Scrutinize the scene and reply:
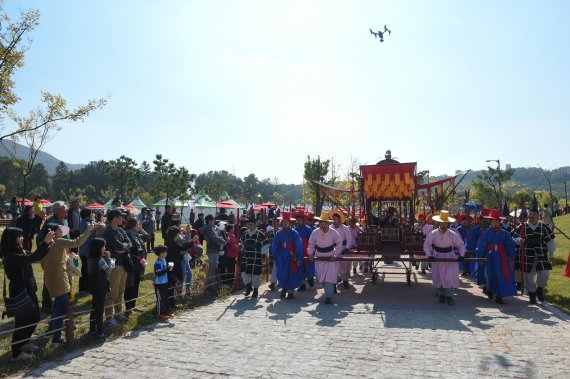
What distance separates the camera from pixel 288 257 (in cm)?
1045

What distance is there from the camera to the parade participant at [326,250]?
986cm

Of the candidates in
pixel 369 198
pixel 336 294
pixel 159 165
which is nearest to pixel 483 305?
pixel 336 294

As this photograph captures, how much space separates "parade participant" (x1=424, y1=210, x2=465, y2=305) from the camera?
957 cm

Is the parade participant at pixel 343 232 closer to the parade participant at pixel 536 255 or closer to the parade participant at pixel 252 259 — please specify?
the parade participant at pixel 252 259

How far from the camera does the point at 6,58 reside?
17.2 metres

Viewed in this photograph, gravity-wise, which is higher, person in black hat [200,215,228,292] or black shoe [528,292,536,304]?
person in black hat [200,215,228,292]

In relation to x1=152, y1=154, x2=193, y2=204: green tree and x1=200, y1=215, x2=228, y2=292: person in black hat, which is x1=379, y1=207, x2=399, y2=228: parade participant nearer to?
x1=200, y1=215, x2=228, y2=292: person in black hat

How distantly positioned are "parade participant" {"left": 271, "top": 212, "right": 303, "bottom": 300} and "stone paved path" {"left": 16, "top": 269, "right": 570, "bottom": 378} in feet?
2.68

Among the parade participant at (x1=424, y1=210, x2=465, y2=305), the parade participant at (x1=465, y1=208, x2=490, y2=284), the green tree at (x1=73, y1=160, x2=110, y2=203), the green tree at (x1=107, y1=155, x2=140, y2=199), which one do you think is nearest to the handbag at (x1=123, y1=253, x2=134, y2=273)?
the parade participant at (x1=424, y1=210, x2=465, y2=305)

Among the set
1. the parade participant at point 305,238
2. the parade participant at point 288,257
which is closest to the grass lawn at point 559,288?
the parade participant at point 288,257

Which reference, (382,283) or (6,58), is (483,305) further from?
(6,58)

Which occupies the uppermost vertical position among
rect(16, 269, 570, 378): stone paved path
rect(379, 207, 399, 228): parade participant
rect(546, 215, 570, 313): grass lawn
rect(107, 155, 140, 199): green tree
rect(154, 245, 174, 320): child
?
rect(107, 155, 140, 199): green tree

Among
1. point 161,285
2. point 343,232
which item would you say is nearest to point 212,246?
point 161,285

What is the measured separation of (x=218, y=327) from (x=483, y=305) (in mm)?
5553
